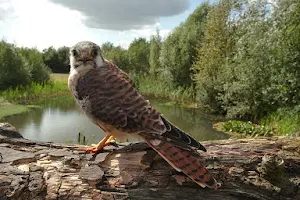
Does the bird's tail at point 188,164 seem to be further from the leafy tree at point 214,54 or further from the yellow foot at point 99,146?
the leafy tree at point 214,54

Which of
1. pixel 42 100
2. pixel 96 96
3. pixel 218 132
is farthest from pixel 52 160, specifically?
pixel 42 100

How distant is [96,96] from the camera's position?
2598mm

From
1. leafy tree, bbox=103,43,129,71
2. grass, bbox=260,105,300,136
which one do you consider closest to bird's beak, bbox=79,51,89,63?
grass, bbox=260,105,300,136

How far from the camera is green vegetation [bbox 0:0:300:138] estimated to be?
502 inches

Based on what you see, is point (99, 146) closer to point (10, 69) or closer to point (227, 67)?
point (227, 67)

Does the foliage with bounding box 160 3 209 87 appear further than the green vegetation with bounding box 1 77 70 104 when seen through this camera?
Yes

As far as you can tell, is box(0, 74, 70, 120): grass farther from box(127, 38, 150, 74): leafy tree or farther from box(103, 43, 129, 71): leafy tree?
box(127, 38, 150, 74): leafy tree

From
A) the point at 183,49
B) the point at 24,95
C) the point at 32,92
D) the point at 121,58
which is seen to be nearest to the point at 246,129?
the point at 183,49

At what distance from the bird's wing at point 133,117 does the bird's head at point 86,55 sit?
3.2 inches

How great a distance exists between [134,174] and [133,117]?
43cm

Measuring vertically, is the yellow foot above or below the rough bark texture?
above

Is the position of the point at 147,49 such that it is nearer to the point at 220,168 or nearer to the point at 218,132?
the point at 218,132

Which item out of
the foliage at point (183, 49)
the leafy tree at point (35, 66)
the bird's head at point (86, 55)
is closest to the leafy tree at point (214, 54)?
the foliage at point (183, 49)

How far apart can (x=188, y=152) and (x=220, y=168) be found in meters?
0.36
